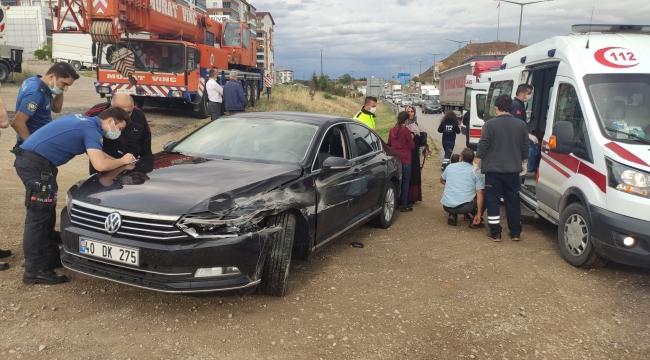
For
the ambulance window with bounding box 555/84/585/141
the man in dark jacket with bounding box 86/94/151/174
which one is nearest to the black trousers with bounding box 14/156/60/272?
the man in dark jacket with bounding box 86/94/151/174

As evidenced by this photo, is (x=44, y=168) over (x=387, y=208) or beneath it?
over

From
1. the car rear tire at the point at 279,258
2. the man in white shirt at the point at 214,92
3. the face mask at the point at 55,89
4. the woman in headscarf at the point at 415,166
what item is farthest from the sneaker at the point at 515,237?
the man in white shirt at the point at 214,92

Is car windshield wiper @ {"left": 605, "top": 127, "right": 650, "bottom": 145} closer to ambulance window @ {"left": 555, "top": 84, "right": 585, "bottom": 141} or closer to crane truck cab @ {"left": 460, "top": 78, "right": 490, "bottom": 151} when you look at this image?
ambulance window @ {"left": 555, "top": 84, "right": 585, "bottom": 141}

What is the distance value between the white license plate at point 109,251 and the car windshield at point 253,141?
148 cm

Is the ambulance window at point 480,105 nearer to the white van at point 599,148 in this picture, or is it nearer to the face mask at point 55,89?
the white van at point 599,148

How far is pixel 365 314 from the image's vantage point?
3889 mm

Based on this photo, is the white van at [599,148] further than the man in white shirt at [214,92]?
No

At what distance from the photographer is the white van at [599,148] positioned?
4406 millimetres

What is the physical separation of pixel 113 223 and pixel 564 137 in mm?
4355

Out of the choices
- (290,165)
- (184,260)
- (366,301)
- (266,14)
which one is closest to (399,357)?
(366,301)

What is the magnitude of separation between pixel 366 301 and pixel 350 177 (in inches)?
61.1

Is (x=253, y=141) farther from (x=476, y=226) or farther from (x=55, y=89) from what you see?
(x=476, y=226)

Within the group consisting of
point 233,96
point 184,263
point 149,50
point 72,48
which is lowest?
point 184,263

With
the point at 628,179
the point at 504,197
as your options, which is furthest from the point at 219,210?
the point at 504,197
